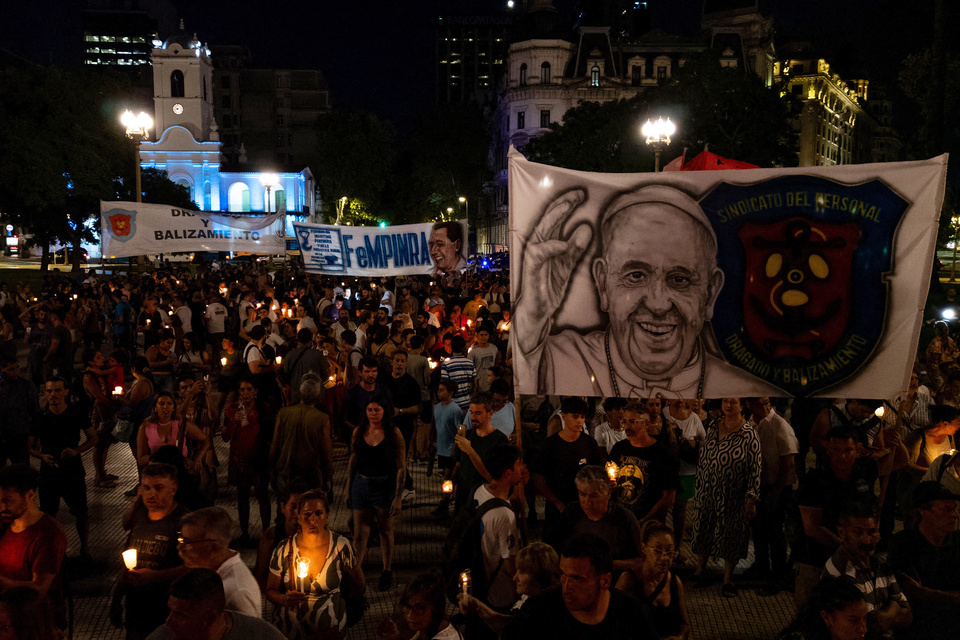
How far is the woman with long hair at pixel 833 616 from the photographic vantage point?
11.6ft

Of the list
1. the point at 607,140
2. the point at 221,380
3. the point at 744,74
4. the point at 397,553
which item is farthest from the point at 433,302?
the point at 607,140

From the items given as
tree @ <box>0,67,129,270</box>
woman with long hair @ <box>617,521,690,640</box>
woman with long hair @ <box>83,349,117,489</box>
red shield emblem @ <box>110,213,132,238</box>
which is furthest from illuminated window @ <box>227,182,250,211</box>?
woman with long hair @ <box>617,521,690,640</box>

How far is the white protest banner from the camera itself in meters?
11.6

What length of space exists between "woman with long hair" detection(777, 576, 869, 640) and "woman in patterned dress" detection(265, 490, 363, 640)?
2281 millimetres

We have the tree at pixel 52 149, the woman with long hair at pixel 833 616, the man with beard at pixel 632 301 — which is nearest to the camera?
the woman with long hair at pixel 833 616

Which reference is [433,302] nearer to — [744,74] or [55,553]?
[55,553]

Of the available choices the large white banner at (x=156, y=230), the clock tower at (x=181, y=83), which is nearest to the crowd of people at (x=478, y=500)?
the large white banner at (x=156, y=230)

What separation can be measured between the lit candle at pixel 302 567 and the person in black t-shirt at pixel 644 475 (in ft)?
7.51

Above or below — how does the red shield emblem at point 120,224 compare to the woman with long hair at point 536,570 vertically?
above

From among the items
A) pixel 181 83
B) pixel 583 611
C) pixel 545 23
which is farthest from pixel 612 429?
pixel 181 83

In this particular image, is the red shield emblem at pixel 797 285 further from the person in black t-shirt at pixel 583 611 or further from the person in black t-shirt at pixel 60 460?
the person in black t-shirt at pixel 60 460

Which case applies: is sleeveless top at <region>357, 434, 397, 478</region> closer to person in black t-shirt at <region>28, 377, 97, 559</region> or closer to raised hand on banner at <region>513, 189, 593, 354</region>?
raised hand on banner at <region>513, 189, 593, 354</region>

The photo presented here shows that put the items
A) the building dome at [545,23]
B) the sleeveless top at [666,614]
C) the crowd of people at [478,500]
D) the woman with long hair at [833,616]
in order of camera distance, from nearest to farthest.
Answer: the woman with long hair at [833,616] < the crowd of people at [478,500] < the sleeveless top at [666,614] < the building dome at [545,23]

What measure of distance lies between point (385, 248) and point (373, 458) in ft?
19.7
